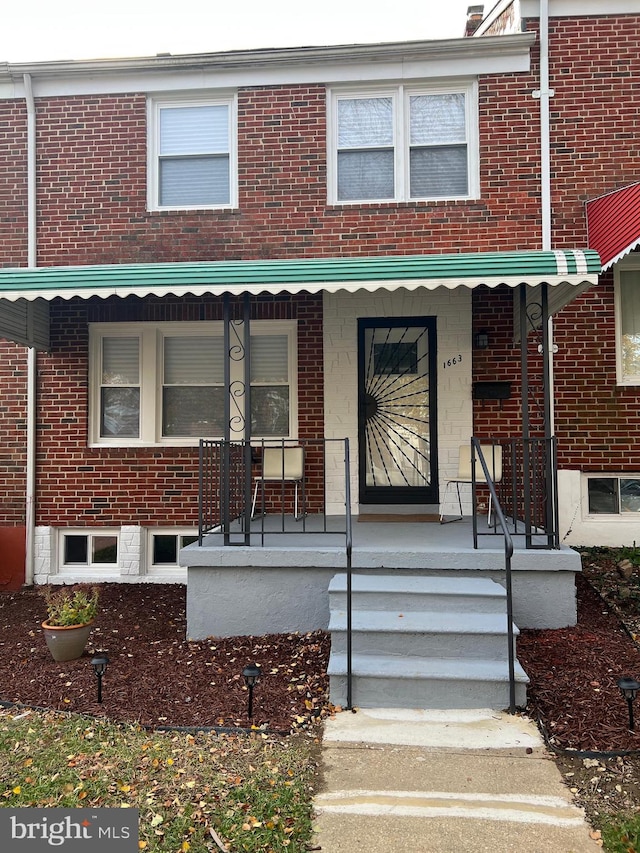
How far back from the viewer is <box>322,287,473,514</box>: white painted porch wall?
21.3 feet

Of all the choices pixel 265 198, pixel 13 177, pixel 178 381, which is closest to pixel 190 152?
pixel 265 198

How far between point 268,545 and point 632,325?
15.3 feet

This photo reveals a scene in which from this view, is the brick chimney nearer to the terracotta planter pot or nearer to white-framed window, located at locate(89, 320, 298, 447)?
white-framed window, located at locate(89, 320, 298, 447)

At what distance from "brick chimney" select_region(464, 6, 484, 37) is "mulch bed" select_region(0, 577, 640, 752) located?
309 inches

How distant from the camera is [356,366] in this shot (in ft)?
21.7

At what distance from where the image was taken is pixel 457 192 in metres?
6.68

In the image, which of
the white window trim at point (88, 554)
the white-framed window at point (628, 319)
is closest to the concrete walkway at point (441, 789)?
the white window trim at point (88, 554)

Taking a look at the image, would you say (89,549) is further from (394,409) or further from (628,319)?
(628,319)

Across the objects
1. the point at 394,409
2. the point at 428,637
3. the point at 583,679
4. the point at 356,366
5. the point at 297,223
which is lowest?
the point at 583,679

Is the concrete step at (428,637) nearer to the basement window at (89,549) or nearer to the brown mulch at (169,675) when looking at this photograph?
the brown mulch at (169,675)

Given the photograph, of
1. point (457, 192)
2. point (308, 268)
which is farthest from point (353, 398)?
point (457, 192)

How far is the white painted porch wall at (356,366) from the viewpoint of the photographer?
6488 mm

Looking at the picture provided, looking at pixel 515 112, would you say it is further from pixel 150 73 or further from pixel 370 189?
pixel 150 73

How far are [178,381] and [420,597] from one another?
13.2 ft
